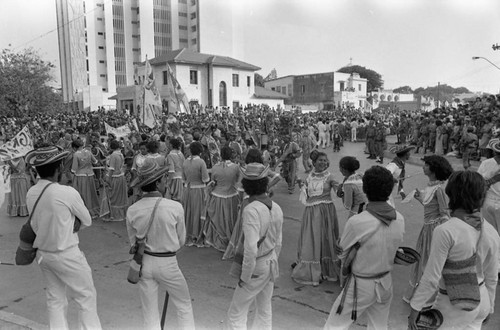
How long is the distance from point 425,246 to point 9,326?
442 centimetres

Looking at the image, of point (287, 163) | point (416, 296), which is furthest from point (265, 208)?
point (287, 163)

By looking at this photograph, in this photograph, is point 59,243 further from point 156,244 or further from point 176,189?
point 176,189

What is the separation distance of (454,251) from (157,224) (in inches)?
87.1

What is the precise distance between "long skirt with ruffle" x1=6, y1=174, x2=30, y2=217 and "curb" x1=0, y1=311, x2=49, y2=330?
582cm

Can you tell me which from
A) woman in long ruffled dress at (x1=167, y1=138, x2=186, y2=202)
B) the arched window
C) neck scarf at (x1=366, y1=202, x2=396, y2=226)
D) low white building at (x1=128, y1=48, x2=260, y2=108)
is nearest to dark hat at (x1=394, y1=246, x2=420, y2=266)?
neck scarf at (x1=366, y1=202, x2=396, y2=226)

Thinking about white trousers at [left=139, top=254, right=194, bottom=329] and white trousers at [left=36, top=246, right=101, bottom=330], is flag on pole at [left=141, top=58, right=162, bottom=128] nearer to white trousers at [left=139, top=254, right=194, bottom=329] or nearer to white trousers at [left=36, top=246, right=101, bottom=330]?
white trousers at [left=36, top=246, right=101, bottom=330]

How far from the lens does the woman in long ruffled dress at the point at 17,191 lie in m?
9.52

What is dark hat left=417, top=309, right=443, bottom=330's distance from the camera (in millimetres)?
2730

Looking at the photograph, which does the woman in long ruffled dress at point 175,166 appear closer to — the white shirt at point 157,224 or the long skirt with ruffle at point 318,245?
the long skirt with ruffle at point 318,245

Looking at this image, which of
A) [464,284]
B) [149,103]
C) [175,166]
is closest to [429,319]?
[464,284]

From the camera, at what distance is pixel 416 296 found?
2719mm

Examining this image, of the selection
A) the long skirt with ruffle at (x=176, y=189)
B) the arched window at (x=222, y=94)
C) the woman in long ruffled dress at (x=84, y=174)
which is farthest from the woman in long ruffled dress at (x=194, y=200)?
the arched window at (x=222, y=94)

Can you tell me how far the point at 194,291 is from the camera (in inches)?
206

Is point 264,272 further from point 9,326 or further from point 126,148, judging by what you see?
point 126,148
